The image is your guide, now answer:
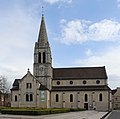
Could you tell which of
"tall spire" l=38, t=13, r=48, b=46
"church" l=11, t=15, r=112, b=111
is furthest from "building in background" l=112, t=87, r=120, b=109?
"tall spire" l=38, t=13, r=48, b=46

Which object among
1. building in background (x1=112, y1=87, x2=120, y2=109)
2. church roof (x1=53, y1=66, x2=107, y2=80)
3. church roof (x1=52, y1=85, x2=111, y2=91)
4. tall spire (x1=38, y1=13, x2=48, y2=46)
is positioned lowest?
building in background (x1=112, y1=87, x2=120, y2=109)

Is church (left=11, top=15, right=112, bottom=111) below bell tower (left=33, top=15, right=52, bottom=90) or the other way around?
below

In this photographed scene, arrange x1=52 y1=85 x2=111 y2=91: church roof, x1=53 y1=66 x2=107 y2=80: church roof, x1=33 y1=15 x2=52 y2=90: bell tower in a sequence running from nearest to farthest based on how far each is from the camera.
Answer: x1=33 y1=15 x2=52 y2=90: bell tower → x1=52 y1=85 x2=111 y2=91: church roof → x1=53 y1=66 x2=107 y2=80: church roof

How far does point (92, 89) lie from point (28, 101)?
20.4 metres

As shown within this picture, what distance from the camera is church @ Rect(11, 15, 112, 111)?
297 ft

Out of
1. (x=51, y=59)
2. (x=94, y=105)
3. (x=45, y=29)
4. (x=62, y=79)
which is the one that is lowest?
(x=94, y=105)

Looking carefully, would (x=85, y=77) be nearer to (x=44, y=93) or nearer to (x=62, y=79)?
(x=62, y=79)

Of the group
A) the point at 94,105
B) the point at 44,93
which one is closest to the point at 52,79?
the point at 44,93

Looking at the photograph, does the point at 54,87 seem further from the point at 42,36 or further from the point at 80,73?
the point at 42,36

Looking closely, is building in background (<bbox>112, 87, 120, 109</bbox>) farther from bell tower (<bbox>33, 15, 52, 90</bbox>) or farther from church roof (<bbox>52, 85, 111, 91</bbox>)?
bell tower (<bbox>33, 15, 52, 90</bbox>)

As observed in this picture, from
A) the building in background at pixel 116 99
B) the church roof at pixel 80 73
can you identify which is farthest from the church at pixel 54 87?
the building in background at pixel 116 99

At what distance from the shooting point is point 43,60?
308 feet

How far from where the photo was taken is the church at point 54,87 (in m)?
90.4

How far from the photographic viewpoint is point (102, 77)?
9712cm
